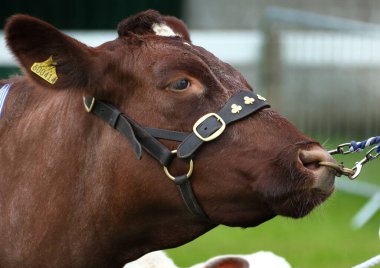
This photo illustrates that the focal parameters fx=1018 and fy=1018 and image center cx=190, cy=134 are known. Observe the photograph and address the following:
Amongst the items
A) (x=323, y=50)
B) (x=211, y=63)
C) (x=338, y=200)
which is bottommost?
(x=338, y=200)

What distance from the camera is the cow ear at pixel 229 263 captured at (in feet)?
17.9

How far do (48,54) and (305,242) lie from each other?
5888mm

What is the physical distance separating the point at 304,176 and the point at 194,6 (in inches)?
507

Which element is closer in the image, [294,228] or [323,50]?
[294,228]

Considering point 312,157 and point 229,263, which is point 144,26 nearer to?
point 312,157

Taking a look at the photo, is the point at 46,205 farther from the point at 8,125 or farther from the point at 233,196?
the point at 233,196

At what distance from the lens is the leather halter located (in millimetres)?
4266

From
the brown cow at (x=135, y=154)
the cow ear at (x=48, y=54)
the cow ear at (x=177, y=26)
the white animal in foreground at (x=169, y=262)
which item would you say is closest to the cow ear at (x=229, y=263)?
the white animal in foreground at (x=169, y=262)

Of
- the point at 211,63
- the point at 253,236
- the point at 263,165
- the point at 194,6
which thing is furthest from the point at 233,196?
the point at 194,6

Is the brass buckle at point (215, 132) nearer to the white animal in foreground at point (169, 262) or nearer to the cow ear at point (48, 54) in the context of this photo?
the cow ear at point (48, 54)

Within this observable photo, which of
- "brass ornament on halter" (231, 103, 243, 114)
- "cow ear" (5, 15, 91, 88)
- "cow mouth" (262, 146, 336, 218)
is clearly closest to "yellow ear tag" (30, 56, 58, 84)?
"cow ear" (5, 15, 91, 88)

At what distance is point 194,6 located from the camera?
16.8 m

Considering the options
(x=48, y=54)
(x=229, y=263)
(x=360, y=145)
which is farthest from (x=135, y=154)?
(x=229, y=263)

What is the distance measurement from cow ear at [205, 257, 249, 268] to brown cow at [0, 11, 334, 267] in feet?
3.50
